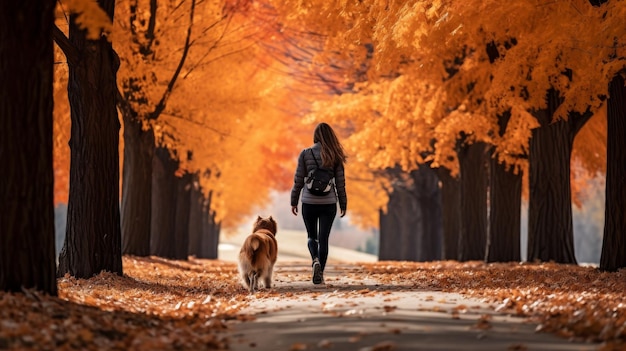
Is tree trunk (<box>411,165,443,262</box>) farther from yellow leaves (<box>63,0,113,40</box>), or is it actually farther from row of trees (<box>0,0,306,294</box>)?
yellow leaves (<box>63,0,113,40</box>)

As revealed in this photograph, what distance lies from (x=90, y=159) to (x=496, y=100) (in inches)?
343

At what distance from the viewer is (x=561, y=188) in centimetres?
1848

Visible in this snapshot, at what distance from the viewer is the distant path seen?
6.82 m

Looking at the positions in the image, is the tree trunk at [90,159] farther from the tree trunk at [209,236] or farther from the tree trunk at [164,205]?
the tree trunk at [209,236]

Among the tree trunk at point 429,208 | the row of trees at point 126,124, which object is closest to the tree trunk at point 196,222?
the row of trees at point 126,124

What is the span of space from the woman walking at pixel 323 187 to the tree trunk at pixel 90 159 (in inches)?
117

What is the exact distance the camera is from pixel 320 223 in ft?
41.1

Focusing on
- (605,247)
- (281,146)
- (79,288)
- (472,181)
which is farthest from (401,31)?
(281,146)

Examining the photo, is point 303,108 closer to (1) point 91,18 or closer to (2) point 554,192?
(2) point 554,192

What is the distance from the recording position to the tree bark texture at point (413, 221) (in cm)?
3291

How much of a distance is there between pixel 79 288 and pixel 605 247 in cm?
765

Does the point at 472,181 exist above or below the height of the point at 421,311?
above

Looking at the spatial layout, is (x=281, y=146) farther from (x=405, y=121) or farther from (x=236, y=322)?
(x=236, y=322)

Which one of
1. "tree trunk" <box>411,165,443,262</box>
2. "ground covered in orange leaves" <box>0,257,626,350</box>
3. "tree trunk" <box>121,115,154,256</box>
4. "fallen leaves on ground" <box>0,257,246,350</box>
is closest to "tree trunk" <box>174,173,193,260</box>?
"tree trunk" <box>121,115,154,256</box>
